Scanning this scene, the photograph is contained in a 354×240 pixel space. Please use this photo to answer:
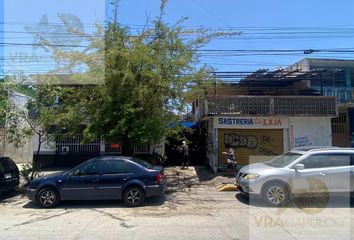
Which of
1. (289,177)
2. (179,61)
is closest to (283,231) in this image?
(289,177)

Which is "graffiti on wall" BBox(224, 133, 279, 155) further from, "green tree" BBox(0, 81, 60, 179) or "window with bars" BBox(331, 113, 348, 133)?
"green tree" BBox(0, 81, 60, 179)

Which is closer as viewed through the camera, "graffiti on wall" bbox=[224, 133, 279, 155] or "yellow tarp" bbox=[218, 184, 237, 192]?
Answer: "yellow tarp" bbox=[218, 184, 237, 192]

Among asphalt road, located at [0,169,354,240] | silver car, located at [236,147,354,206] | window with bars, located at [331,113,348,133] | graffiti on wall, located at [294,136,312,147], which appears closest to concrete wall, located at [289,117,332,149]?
graffiti on wall, located at [294,136,312,147]

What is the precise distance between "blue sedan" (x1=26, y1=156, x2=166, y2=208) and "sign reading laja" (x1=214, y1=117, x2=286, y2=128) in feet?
25.6

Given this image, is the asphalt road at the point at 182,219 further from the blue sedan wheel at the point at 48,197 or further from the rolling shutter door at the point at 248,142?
the rolling shutter door at the point at 248,142

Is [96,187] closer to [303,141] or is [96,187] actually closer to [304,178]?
[304,178]

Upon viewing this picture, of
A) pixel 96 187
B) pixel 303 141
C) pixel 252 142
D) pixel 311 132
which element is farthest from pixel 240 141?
pixel 96 187

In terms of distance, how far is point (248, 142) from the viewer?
19.1 m

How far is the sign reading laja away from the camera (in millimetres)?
18766

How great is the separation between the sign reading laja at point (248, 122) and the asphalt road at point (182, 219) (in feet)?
18.9

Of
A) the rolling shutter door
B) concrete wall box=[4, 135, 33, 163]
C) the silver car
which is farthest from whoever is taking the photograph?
concrete wall box=[4, 135, 33, 163]

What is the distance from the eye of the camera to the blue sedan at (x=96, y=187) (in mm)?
11430

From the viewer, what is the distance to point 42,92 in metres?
14.4

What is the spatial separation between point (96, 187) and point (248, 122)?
951 centimetres
